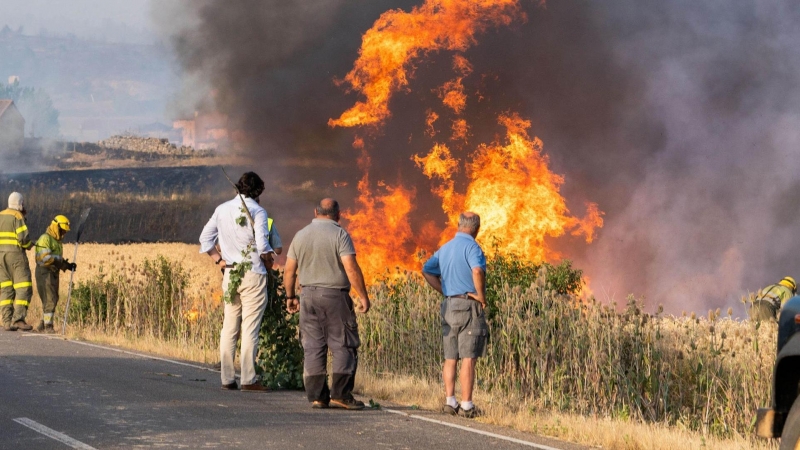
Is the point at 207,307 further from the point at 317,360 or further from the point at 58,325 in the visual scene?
the point at 317,360

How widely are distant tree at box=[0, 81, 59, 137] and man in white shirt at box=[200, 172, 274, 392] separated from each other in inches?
5548

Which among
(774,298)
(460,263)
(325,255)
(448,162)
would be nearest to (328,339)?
(325,255)

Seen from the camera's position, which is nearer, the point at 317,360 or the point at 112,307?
the point at 317,360

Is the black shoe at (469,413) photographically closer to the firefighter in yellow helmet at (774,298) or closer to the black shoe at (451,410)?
the black shoe at (451,410)

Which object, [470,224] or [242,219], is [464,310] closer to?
[470,224]

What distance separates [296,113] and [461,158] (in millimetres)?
5765

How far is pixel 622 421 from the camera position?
32.7ft

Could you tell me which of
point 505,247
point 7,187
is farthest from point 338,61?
point 7,187

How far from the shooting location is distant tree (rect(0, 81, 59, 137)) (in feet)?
488

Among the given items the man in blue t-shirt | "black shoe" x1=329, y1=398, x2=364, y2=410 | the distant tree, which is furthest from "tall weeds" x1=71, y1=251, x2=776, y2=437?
the distant tree

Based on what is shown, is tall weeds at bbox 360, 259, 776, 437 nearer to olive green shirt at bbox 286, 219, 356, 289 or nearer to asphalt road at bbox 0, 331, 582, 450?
asphalt road at bbox 0, 331, 582, 450

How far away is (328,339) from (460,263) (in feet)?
5.05

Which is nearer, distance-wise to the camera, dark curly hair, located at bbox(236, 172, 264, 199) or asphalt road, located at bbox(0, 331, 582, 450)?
asphalt road, located at bbox(0, 331, 582, 450)

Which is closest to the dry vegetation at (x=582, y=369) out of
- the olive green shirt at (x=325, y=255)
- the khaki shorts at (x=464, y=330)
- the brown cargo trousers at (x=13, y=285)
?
the khaki shorts at (x=464, y=330)
